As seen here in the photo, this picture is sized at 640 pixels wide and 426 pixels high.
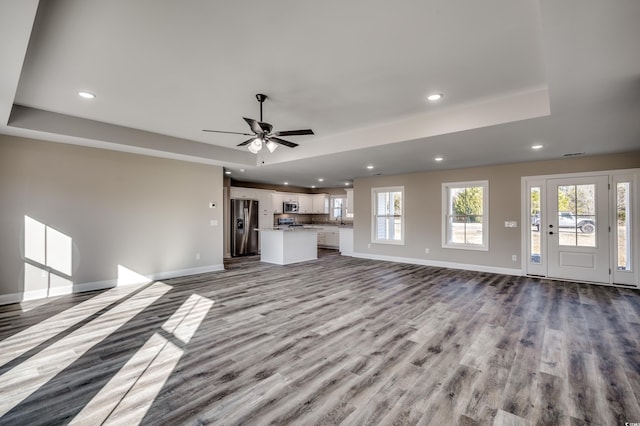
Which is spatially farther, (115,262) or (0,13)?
(115,262)

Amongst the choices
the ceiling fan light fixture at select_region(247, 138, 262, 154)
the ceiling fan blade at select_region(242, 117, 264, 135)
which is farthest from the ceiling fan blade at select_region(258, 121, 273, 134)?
the ceiling fan light fixture at select_region(247, 138, 262, 154)

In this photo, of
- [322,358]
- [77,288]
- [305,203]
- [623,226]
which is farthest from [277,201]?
[623,226]

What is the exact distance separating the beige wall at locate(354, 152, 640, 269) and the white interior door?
1.16 feet

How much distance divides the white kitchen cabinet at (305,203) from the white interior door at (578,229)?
26.0ft

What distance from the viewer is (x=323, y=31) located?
2330 millimetres

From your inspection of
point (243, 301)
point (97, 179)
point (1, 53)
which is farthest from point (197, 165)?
point (1, 53)

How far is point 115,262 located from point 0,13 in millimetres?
4457

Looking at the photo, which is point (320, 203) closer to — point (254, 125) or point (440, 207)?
point (440, 207)

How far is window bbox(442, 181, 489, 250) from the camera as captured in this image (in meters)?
6.73

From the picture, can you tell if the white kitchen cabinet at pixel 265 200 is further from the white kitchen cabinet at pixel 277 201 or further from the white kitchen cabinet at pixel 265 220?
the white kitchen cabinet at pixel 277 201

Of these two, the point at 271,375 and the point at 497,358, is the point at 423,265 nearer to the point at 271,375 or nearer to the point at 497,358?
the point at 497,358

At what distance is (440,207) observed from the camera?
7316 millimetres

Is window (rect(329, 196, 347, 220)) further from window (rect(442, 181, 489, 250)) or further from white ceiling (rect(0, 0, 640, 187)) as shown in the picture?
white ceiling (rect(0, 0, 640, 187))

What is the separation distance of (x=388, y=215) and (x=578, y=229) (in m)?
4.08
